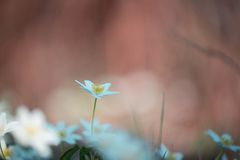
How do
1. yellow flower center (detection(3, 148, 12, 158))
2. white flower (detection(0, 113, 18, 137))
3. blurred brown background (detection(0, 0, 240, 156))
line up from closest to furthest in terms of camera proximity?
white flower (detection(0, 113, 18, 137)) < yellow flower center (detection(3, 148, 12, 158)) < blurred brown background (detection(0, 0, 240, 156))

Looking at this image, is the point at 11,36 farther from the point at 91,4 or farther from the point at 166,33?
the point at 166,33

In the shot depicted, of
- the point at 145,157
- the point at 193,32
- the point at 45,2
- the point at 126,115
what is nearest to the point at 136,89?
the point at 126,115

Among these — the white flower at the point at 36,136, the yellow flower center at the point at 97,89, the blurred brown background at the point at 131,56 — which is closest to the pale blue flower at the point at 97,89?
the yellow flower center at the point at 97,89

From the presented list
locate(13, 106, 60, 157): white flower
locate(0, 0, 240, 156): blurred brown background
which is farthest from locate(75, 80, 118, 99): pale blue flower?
locate(0, 0, 240, 156): blurred brown background

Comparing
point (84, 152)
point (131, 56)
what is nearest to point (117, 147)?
point (84, 152)

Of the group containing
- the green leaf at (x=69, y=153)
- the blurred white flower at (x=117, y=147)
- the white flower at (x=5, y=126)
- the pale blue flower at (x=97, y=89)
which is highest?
the pale blue flower at (x=97, y=89)

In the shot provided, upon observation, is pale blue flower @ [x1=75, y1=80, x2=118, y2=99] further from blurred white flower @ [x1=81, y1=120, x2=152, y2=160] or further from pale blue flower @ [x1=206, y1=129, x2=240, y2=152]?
pale blue flower @ [x1=206, y1=129, x2=240, y2=152]

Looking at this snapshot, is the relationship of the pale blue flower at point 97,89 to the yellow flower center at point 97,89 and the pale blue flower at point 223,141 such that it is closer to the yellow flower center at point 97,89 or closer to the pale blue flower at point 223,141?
the yellow flower center at point 97,89

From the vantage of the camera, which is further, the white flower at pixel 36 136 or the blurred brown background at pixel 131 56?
the blurred brown background at pixel 131 56

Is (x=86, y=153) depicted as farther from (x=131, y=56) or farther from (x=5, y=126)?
(x=131, y=56)
